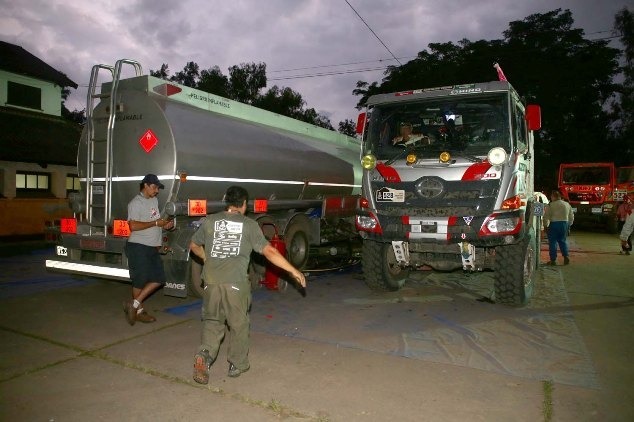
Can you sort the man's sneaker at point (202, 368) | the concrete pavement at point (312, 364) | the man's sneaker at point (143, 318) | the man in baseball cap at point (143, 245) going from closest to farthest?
the concrete pavement at point (312, 364) → the man's sneaker at point (202, 368) → the man in baseball cap at point (143, 245) → the man's sneaker at point (143, 318)

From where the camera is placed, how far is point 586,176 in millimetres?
19156

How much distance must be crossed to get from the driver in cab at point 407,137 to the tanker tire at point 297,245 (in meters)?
2.95

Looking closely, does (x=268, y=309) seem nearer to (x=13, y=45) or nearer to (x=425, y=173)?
(x=425, y=173)

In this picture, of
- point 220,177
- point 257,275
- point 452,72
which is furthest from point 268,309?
point 452,72

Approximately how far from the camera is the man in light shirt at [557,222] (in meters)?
9.97

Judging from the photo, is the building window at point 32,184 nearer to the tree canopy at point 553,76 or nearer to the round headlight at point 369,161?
the round headlight at point 369,161

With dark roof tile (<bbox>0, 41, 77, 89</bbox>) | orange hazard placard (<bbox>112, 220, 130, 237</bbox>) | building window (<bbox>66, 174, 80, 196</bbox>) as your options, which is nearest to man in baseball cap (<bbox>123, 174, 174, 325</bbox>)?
orange hazard placard (<bbox>112, 220, 130, 237</bbox>)

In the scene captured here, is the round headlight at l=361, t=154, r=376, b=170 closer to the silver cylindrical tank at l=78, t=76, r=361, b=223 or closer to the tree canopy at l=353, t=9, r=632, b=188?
the silver cylindrical tank at l=78, t=76, r=361, b=223

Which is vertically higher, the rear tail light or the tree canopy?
the tree canopy

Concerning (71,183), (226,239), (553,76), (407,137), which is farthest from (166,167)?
(553,76)

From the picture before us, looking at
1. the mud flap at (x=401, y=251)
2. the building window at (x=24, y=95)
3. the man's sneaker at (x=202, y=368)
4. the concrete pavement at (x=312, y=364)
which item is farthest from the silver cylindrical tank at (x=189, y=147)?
the building window at (x=24, y=95)

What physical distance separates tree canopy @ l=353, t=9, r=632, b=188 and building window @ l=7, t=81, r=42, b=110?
22344mm

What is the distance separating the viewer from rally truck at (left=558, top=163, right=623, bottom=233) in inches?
722

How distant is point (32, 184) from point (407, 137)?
14540mm
